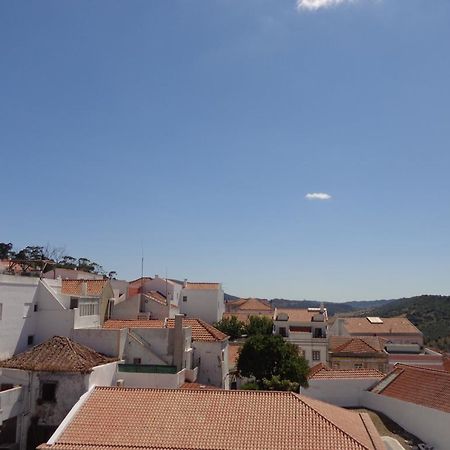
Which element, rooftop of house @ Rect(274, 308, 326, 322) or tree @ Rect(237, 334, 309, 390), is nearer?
tree @ Rect(237, 334, 309, 390)

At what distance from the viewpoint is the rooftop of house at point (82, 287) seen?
124 ft

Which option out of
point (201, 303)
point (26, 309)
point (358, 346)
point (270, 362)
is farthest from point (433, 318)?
point (26, 309)

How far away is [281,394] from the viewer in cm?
2400

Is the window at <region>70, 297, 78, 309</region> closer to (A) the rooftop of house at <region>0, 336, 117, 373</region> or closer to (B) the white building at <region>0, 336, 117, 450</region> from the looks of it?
(A) the rooftop of house at <region>0, 336, 117, 373</region>

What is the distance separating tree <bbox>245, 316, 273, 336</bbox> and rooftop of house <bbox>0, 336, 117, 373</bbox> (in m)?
36.6

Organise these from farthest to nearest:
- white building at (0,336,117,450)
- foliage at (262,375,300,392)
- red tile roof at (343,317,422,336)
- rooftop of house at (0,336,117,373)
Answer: red tile roof at (343,317,422,336), foliage at (262,375,300,392), rooftop of house at (0,336,117,373), white building at (0,336,117,450)

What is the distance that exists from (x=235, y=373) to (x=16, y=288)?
21.2 metres

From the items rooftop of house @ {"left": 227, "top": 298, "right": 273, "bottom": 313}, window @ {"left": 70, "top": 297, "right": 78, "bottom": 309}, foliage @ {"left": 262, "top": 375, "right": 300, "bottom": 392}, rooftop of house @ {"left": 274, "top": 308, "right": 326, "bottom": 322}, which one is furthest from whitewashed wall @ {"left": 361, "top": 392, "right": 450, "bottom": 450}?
rooftop of house @ {"left": 227, "top": 298, "right": 273, "bottom": 313}

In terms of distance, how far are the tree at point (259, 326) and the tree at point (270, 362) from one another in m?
22.1

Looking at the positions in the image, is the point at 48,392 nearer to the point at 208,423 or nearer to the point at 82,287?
the point at 208,423

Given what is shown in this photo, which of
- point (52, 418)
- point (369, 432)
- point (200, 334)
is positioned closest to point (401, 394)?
point (369, 432)

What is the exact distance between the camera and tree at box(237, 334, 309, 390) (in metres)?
37.8

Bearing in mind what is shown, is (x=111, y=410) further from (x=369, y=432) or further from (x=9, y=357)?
(x=369, y=432)

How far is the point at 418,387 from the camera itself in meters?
29.6
